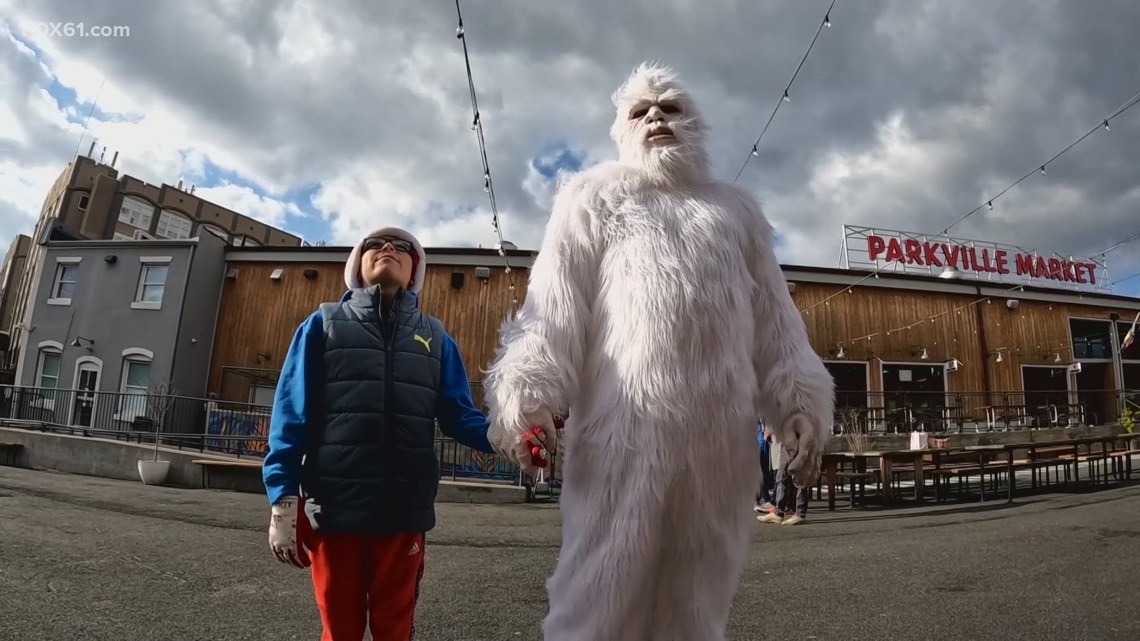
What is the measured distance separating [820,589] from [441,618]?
249cm

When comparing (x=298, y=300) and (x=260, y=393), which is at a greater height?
(x=298, y=300)

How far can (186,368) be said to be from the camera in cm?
1894

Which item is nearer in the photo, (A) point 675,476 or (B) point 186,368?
(A) point 675,476

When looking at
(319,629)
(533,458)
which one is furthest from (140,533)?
(533,458)

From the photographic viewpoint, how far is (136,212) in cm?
4878

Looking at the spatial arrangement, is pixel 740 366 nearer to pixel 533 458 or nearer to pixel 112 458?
pixel 533 458

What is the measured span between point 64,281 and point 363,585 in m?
25.2

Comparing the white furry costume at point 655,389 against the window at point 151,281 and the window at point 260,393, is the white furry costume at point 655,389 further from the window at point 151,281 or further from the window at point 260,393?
the window at point 151,281

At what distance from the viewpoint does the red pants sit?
6.06 ft

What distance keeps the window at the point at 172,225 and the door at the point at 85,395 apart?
→ 3766 cm

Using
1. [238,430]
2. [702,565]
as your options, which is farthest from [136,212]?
[702,565]

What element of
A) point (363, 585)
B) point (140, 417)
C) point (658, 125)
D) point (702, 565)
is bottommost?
point (363, 585)

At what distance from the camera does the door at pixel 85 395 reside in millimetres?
14194

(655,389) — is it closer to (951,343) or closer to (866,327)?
(866,327)
